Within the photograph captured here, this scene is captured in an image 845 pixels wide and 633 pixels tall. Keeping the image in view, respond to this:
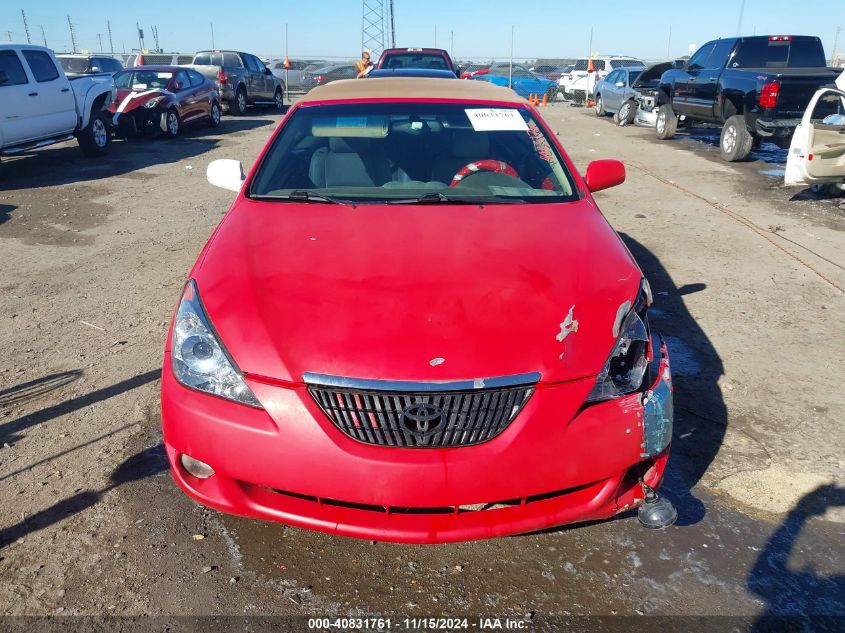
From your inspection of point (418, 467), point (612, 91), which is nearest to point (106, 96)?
point (418, 467)

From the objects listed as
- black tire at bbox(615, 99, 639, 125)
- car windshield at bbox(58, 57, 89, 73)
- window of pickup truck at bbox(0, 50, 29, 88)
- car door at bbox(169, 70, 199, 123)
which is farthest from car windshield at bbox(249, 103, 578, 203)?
car windshield at bbox(58, 57, 89, 73)

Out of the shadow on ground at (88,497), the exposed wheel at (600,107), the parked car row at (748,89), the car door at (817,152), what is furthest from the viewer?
the exposed wheel at (600,107)

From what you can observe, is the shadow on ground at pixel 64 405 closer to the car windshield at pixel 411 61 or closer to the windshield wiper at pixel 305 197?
the windshield wiper at pixel 305 197

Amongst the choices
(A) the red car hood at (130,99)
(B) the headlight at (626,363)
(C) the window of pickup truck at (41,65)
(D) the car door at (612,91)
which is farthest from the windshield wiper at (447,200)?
(D) the car door at (612,91)

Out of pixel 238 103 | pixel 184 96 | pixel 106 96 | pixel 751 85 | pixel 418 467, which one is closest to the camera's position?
pixel 418 467

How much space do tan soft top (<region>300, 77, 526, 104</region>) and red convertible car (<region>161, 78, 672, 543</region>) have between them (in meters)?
1.33

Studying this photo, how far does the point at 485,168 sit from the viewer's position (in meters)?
3.74

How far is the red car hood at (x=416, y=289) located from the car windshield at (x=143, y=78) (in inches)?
521

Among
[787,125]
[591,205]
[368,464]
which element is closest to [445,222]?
[591,205]

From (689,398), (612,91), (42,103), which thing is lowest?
(689,398)

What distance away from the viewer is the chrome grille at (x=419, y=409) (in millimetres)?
2188

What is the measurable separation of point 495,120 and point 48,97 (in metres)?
9.19

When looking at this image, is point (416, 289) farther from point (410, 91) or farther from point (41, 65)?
point (41, 65)

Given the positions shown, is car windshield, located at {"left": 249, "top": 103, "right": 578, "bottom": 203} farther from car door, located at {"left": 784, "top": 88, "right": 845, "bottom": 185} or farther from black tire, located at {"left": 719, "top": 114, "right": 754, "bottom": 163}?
black tire, located at {"left": 719, "top": 114, "right": 754, "bottom": 163}
